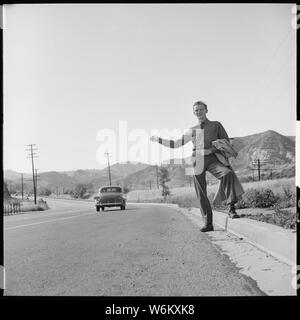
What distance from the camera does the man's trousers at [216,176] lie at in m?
3.94

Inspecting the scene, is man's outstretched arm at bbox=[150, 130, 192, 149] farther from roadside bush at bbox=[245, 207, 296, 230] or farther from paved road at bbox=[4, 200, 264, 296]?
roadside bush at bbox=[245, 207, 296, 230]

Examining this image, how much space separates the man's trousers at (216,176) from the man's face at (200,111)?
1.15ft

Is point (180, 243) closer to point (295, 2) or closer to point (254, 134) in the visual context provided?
point (254, 134)

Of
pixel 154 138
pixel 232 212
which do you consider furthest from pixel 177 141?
pixel 232 212

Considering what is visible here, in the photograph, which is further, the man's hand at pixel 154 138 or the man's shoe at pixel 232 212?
the man's shoe at pixel 232 212

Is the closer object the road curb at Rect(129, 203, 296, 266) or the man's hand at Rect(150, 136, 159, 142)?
the road curb at Rect(129, 203, 296, 266)

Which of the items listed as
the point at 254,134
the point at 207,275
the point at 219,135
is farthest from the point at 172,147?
the point at 207,275

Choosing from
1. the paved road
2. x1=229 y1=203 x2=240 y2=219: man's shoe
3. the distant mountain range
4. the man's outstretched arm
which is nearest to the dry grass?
the distant mountain range

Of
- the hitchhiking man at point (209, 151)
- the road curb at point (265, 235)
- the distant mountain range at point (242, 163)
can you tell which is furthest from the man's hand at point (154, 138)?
the road curb at point (265, 235)

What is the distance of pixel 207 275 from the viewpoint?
12.2 ft

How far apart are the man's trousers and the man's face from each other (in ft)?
1.15

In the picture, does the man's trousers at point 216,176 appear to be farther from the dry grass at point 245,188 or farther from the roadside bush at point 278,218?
the roadside bush at point 278,218

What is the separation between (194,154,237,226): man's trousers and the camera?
3.94 metres
